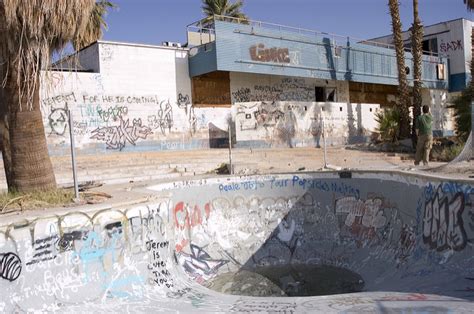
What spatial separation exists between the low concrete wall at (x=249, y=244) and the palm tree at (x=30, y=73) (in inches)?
69.9

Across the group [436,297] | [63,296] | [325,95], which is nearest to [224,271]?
[63,296]

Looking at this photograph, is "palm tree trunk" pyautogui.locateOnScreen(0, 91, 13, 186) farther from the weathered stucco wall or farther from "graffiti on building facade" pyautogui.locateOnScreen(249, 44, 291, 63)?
"graffiti on building facade" pyautogui.locateOnScreen(249, 44, 291, 63)

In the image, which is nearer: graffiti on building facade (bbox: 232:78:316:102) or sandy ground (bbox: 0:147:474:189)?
sandy ground (bbox: 0:147:474:189)

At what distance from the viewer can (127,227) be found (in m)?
6.59

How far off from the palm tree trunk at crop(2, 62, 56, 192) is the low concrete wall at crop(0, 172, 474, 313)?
169cm

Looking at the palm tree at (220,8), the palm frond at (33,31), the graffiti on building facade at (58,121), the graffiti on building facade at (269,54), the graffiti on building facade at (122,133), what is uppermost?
the palm tree at (220,8)

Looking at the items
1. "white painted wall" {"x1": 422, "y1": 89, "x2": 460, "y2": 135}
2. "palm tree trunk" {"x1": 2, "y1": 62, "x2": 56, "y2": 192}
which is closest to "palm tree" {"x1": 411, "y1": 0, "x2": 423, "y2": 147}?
"white painted wall" {"x1": 422, "y1": 89, "x2": 460, "y2": 135}

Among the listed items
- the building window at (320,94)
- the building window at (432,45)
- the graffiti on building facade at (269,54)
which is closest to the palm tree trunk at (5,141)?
the graffiti on building facade at (269,54)

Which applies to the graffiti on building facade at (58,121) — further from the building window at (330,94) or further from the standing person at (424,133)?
the building window at (330,94)

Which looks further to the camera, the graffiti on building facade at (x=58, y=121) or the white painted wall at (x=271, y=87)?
the white painted wall at (x=271, y=87)

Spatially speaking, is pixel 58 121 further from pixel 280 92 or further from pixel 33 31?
pixel 280 92

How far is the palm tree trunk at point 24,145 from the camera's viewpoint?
7215mm

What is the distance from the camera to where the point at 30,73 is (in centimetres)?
735

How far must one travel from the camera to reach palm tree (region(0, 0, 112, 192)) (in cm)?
688
